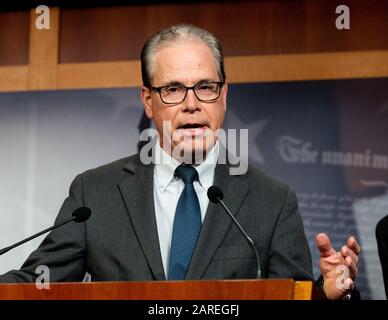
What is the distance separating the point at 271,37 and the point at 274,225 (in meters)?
1.52

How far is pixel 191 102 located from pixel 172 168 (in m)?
0.21

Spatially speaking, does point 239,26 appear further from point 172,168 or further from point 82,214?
point 82,214

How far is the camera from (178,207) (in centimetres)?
276

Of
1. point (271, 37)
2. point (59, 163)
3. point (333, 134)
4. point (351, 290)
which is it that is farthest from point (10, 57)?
point (351, 290)

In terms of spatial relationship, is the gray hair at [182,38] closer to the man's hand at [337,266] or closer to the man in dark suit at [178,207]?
the man in dark suit at [178,207]

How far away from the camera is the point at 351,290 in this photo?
2.45 metres

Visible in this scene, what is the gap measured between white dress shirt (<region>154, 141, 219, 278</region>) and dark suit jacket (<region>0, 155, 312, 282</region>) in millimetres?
28

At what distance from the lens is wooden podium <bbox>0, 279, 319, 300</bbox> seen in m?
2.01

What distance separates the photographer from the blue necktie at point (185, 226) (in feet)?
8.69

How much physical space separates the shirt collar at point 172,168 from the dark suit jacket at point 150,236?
24 millimetres

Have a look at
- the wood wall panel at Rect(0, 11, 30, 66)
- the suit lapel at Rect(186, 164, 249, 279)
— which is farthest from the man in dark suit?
the wood wall panel at Rect(0, 11, 30, 66)

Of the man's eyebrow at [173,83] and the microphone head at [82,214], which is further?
the man's eyebrow at [173,83]

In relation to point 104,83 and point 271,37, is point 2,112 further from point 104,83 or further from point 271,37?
point 271,37

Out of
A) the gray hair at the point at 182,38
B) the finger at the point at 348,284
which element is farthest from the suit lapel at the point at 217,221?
the finger at the point at 348,284
